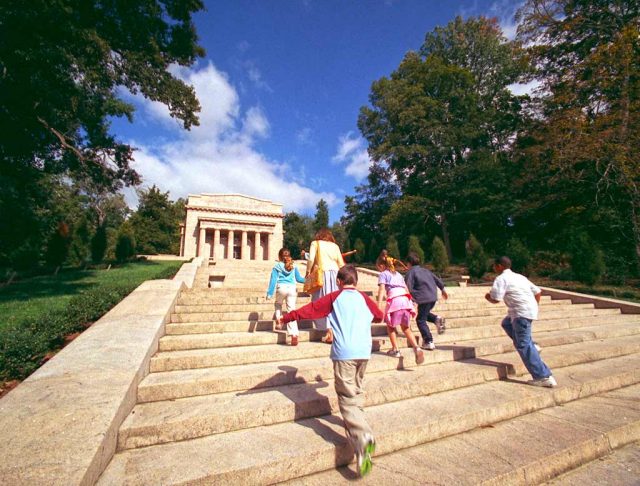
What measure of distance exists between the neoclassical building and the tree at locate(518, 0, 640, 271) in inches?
1266

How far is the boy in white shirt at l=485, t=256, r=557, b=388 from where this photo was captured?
392 centimetres

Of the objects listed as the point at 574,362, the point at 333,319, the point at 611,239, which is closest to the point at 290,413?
the point at 333,319

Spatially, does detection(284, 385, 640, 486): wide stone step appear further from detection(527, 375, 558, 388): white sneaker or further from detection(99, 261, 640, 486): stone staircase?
detection(527, 375, 558, 388): white sneaker

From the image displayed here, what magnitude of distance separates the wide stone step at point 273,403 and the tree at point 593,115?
1583 centimetres

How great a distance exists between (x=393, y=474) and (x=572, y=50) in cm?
2762

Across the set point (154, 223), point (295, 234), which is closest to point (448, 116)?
point (295, 234)

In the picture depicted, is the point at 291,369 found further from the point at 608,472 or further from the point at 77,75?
the point at 77,75

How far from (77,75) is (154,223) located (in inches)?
1419

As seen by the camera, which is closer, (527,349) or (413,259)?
(527,349)

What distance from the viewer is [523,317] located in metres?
4.07

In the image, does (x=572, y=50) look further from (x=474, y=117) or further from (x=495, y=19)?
(x=495, y=19)

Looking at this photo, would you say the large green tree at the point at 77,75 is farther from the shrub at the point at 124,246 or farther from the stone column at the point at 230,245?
the stone column at the point at 230,245

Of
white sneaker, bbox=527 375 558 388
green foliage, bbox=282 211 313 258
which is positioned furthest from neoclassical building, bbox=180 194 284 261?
white sneaker, bbox=527 375 558 388

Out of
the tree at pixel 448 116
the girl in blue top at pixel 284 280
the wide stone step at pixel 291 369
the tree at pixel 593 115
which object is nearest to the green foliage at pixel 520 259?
the tree at pixel 593 115
